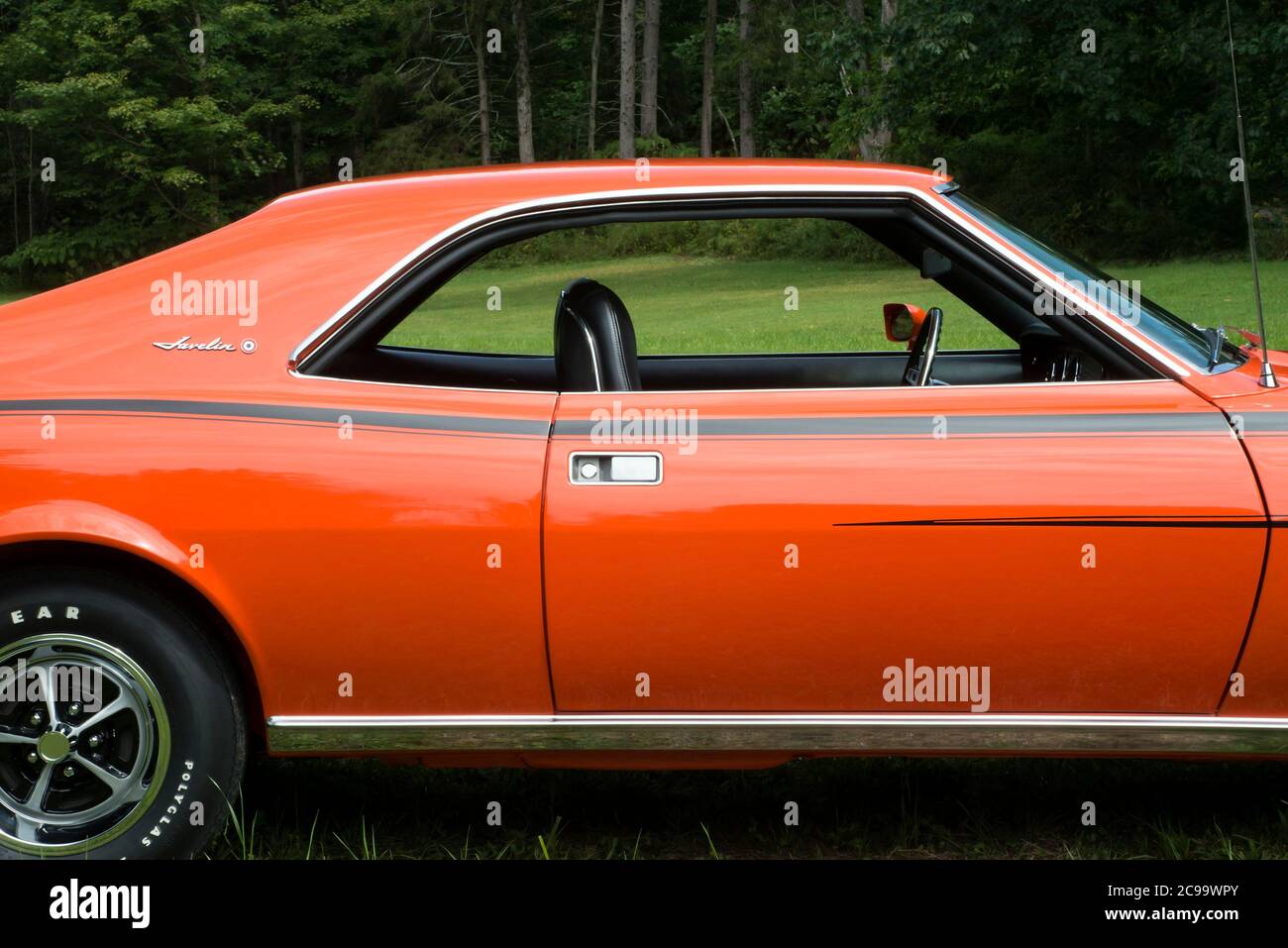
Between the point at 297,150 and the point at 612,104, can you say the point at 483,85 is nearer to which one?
the point at 612,104

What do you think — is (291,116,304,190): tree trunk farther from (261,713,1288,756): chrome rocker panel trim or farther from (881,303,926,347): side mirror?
(261,713,1288,756): chrome rocker panel trim

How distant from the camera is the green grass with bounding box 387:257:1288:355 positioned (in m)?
14.9

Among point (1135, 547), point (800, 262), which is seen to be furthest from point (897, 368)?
point (800, 262)

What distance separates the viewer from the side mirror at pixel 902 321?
4.00 metres

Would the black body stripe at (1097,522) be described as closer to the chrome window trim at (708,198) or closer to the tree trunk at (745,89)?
the chrome window trim at (708,198)

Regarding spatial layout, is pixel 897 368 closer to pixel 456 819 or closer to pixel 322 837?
pixel 456 819

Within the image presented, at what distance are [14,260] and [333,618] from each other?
43170 mm

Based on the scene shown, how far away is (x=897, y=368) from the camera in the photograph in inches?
174

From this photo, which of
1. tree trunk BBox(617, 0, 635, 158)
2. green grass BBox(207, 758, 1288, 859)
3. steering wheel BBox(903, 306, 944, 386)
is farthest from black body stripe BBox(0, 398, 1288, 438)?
tree trunk BBox(617, 0, 635, 158)

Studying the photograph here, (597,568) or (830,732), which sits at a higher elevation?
(597,568)

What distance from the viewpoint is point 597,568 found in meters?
2.91

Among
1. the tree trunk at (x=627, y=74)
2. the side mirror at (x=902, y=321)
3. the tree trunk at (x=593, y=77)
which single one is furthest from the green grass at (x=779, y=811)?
the tree trunk at (x=593, y=77)

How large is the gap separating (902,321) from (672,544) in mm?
1481

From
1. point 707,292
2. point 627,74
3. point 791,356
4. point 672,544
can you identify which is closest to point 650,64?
point 627,74
